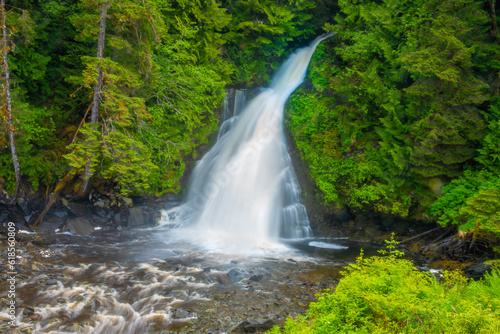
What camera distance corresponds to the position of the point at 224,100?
15.7 metres

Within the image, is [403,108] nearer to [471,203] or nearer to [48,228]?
[471,203]

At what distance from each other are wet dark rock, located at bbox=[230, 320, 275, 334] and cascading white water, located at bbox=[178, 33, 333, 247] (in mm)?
5142

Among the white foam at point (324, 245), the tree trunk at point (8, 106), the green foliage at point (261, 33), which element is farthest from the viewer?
the green foliage at point (261, 33)

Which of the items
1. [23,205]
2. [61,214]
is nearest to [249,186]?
[61,214]

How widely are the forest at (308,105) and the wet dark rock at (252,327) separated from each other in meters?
5.72

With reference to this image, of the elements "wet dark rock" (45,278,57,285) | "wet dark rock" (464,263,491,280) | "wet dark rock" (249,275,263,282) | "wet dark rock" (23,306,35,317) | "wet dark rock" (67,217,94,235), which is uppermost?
"wet dark rock" (67,217,94,235)

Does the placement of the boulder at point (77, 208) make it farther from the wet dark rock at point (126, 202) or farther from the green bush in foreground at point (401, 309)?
the green bush in foreground at point (401, 309)

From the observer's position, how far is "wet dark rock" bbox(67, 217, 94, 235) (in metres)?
10.6

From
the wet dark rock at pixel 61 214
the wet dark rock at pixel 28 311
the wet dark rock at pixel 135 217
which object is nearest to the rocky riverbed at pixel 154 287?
the wet dark rock at pixel 28 311

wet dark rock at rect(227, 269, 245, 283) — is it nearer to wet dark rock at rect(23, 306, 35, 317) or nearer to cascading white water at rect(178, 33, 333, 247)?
cascading white water at rect(178, 33, 333, 247)

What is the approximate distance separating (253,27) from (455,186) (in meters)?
13.2

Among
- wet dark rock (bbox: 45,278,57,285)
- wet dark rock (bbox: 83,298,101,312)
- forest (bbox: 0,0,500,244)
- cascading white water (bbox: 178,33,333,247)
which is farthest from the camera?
cascading white water (bbox: 178,33,333,247)

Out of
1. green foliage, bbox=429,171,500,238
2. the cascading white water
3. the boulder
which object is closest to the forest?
green foliage, bbox=429,171,500,238

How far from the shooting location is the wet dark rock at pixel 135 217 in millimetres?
12055
